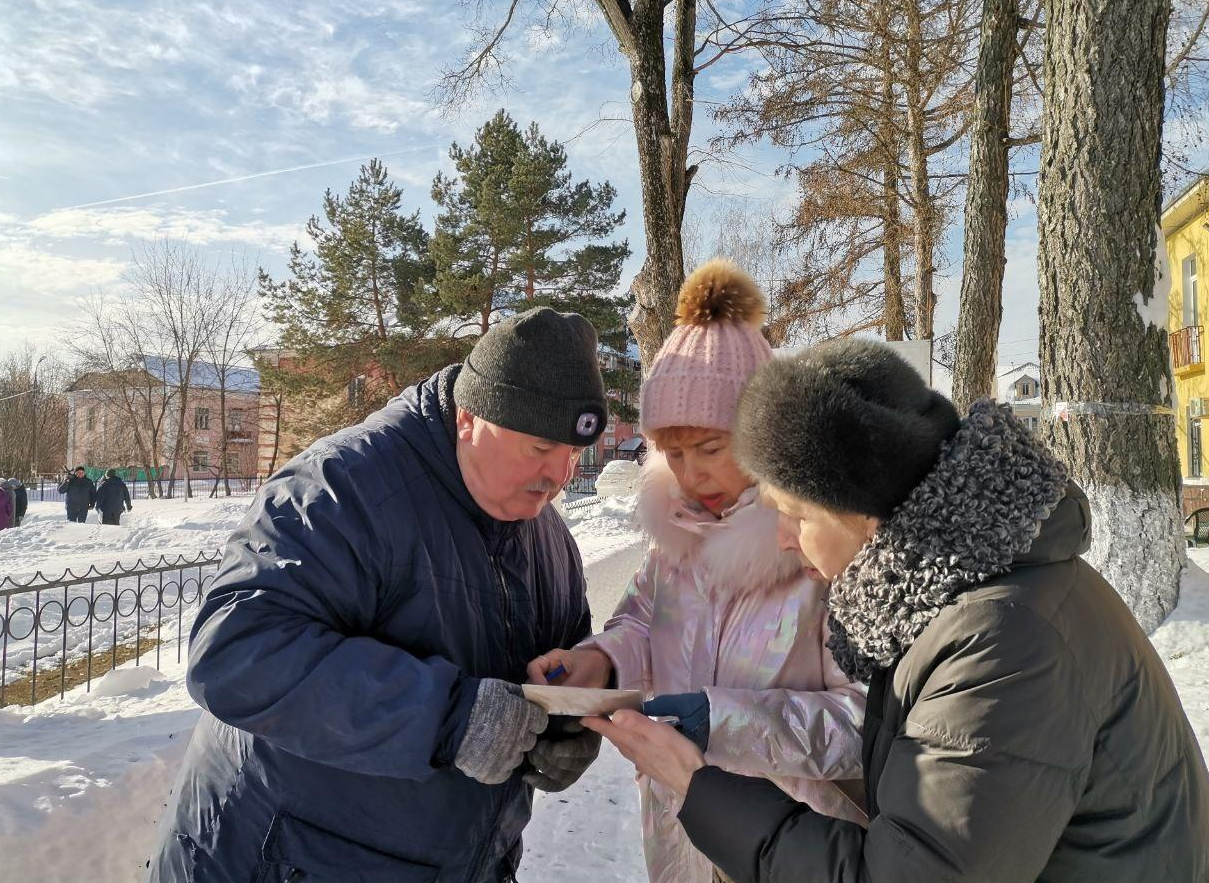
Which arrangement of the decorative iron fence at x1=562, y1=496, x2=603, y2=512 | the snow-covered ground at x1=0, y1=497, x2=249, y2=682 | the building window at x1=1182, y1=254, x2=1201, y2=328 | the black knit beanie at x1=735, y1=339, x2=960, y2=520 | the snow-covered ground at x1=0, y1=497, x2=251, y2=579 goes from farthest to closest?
the building window at x1=1182, y1=254, x2=1201, y2=328 → the decorative iron fence at x1=562, y1=496, x2=603, y2=512 → the snow-covered ground at x1=0, y1=497, x2=251, y2=579 → the snow-covered ground at x1=0, y1=497, x2=249, y2=682 → the black knit beanie at x1=735, y1=339, x2=960, y2=520

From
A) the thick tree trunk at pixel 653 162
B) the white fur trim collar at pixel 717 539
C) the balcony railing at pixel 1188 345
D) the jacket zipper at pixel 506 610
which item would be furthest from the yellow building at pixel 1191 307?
the jacket zipper at pixel 506 610

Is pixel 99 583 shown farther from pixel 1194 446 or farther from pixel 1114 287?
pixel 1194 446

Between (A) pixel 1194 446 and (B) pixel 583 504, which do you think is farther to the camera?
(A) pixel 1194 446

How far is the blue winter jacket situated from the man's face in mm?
40

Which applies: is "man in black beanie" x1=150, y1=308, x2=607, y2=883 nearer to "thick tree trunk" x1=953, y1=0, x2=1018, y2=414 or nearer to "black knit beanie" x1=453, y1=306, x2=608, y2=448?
"black knit beanie" x1=453, y1=306, x2=608, y2=448

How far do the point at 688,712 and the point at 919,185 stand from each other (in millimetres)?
12758

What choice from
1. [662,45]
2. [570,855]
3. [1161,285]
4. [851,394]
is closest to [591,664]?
[851,394]

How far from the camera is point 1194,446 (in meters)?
20.5

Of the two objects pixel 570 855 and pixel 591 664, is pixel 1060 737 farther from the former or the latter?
pixel 570 855

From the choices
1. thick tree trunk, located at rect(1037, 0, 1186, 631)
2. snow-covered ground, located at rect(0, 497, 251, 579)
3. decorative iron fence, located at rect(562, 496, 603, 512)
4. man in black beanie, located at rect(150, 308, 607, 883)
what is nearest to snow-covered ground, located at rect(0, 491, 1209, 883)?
thick tree trunk, located at rect(1037, 0, 1186, 631)

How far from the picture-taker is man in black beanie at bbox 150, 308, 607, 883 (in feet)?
4.53

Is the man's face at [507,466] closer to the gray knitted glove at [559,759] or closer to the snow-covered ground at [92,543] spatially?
the gray knitted glove at [559,759]

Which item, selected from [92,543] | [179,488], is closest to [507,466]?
[92,543]

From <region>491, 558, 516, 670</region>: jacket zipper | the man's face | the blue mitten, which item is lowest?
the blue mitten
